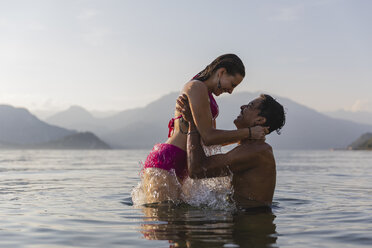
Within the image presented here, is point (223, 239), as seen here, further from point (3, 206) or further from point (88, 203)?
point (3, 206)

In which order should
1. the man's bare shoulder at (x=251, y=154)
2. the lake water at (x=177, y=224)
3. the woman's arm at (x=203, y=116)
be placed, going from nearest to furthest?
the lake water at (x=177, y=224) < the woman's arm at (x=203, y=116) < the man's bare shoulder at (x=251, y=154)

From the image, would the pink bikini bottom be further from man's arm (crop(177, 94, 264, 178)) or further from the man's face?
the man's face

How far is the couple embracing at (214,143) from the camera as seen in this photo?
6.16m

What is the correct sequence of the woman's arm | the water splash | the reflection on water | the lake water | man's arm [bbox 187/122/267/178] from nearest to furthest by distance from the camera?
the reflection on water
the lake water
the woman's arm
man's arm [bbox 187/122/267/178]
the water splash

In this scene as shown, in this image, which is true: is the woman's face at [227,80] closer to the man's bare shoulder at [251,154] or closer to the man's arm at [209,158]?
the man's arm at [209,158]

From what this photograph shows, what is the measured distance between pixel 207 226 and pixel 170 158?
121 centimetres

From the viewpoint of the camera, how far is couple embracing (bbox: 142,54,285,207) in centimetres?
616

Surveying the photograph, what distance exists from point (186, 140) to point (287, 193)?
16.6ft

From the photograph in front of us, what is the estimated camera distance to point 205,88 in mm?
6164

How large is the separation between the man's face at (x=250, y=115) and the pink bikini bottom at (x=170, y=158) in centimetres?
100

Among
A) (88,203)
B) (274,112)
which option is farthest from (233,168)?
(88,203)

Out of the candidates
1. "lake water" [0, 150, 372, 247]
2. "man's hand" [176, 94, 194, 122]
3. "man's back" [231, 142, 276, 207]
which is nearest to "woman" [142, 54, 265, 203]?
"man's hand" [176, 94, 194, 122]

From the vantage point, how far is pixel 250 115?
6.62 meters

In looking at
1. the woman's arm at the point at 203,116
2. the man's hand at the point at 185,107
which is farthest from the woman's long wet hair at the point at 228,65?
the man's hand at the point at 185,107
